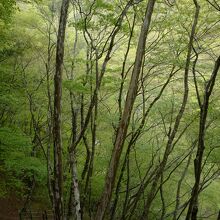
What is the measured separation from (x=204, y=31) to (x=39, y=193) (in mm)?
12374

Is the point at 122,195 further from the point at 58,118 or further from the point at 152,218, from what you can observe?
the point at 58,118

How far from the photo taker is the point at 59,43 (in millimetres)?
6414

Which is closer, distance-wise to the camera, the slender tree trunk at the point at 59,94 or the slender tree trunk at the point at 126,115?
the slender tree trunk at the point at 126,115

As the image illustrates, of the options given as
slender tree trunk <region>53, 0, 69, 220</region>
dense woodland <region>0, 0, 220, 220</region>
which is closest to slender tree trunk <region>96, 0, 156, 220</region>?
dense woodland <region>0, 0, 220, 220</region>

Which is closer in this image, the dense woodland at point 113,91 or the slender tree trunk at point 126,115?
the slender tree trunk at point 126,115

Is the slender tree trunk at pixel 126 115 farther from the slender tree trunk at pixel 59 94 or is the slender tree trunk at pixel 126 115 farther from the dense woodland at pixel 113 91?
the slender tree trunk at pixel 59 94

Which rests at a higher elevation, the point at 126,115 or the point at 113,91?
the point at 113,91

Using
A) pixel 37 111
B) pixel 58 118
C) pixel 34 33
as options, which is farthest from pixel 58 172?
pixel 34 33

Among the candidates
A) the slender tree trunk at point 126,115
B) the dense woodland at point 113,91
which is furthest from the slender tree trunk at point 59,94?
the slender tree trunk at point 126,115

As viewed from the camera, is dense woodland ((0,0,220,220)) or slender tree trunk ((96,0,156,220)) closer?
slender tree trunk ((96,0,156,220))

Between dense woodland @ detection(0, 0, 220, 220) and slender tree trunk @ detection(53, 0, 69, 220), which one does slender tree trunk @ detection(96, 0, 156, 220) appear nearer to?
dense woodland @ detection(0, 0, 220, 220)

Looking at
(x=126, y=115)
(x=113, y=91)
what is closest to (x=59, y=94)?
(x=126, y=115)

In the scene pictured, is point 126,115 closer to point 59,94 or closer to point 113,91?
point 59,94

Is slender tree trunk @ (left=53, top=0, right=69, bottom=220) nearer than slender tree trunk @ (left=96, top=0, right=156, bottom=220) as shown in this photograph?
No
